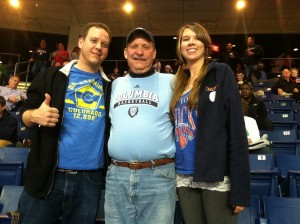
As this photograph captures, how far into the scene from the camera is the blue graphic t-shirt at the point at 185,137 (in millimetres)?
1571

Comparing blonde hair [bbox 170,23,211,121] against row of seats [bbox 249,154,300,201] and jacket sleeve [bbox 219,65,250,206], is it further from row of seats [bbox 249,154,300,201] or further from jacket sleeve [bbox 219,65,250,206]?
row of seats [bbox 249,154,300,201]

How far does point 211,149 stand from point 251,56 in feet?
25.2

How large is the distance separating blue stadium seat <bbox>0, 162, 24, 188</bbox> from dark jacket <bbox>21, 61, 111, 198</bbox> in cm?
162

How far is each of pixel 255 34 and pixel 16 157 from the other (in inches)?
409

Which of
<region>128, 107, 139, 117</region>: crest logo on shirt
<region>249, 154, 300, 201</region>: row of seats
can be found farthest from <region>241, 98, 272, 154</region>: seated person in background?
<region>128, 107, 139, 117</region>: crest logo on shirt

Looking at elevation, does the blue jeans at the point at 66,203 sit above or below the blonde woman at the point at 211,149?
below

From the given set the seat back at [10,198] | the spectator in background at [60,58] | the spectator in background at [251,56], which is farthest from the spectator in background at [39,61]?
the seat back at [10,198]

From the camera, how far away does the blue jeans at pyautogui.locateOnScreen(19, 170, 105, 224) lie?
1572mm

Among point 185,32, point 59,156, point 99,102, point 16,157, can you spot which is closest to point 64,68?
point 99,102

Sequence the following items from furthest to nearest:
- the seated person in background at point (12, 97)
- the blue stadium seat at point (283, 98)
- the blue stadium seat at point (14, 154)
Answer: the blue stadium seat at point (283, 98) → the seated person in background at point (12, 97) → the blue stadium seat at point (14, 154)

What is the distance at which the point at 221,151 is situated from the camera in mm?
1484

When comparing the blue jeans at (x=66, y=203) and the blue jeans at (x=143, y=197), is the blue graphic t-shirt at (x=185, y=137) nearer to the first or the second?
the blue jeans at (x=143, y=197)

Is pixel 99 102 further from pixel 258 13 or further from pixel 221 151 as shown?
pixel 258 13

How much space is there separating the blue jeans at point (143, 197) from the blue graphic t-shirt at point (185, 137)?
86 mm
